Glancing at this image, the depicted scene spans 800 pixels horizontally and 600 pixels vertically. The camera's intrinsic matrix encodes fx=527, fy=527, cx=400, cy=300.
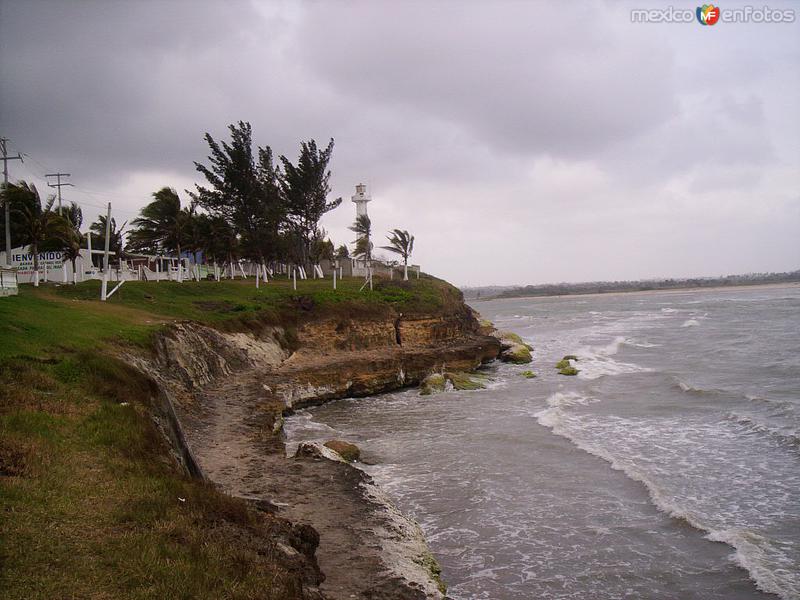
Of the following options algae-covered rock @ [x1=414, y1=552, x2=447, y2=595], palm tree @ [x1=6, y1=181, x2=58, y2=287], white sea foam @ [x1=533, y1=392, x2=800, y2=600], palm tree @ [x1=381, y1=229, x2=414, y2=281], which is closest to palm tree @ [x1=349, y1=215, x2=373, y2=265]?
palm tree @ [x1=381, y1=229, x2=414, y2=281]

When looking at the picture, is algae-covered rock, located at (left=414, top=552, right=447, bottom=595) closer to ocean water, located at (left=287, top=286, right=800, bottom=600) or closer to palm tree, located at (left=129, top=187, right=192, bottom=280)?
ocean water, located at (left=287, top=286, right=800, bottom=600)

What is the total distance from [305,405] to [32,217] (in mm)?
16560

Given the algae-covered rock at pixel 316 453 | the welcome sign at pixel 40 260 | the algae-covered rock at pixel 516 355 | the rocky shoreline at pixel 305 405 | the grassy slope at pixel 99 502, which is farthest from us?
the algae-covered rock at pixel 516 355

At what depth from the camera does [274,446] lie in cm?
1484

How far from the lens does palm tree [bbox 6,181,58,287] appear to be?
26094 mm

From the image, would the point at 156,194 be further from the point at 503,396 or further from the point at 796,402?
the point at 796,402

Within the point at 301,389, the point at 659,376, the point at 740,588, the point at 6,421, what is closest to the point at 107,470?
the point at 6,421

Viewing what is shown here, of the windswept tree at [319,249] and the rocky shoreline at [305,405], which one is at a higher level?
the windswept tree at [319,249]

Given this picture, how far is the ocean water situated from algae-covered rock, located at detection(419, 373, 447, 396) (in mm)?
656

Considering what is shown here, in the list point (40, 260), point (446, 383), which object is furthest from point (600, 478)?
point (40, 260)

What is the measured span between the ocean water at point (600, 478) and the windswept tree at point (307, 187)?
24951mm

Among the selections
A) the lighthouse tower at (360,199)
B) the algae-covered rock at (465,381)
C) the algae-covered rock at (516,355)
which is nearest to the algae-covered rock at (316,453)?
the algae-covered rock at (465,381)

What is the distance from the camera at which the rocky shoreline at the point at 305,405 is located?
28.6 ft

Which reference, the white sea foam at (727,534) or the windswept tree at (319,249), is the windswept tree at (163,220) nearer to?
the windswept tree at (319,249)
